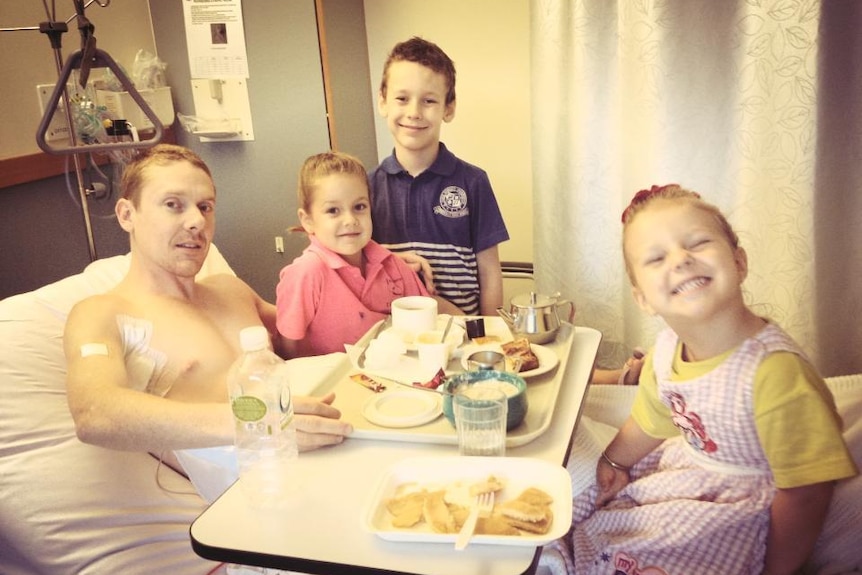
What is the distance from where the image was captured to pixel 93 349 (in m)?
1.37

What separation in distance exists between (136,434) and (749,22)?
6.51 feet

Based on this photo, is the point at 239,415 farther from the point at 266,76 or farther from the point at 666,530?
the point at 266,76

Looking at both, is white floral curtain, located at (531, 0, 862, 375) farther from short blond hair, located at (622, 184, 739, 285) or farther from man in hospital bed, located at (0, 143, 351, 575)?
man in hospital bed, located at (0, 143, 351, 575)

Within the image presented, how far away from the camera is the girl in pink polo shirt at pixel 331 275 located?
5.93 ft

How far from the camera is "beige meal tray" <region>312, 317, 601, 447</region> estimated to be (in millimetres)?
1246

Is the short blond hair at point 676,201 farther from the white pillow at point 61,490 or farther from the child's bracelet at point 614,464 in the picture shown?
the white pillow at point 61,490

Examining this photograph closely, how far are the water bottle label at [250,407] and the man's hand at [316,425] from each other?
0.11 metres

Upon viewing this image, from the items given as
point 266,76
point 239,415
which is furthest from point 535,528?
point 266,76

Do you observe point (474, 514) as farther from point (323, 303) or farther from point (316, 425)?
point (323, 303)

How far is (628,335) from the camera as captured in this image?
251 centimetres

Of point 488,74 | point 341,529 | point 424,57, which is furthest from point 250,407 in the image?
point 488,74

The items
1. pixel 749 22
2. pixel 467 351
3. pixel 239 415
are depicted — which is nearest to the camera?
pixel 239 415

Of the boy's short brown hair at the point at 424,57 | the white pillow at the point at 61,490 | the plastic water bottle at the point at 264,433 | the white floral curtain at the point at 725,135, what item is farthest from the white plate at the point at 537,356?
the white floral curtain at the point at 725,135

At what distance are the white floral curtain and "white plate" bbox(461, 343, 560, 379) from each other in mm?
999
